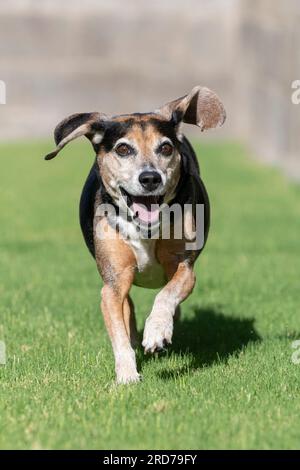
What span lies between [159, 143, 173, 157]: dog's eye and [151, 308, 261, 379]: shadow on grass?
1291 mm

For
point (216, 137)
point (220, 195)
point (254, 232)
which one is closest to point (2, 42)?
point (216, 137)

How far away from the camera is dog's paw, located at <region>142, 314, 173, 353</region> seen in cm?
558

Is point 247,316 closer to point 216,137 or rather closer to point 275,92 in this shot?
point 275,92

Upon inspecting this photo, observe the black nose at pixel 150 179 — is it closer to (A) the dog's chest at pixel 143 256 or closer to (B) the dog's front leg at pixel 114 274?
(A) the dog's chest at pixel 143 256

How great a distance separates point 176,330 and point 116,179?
201 cm

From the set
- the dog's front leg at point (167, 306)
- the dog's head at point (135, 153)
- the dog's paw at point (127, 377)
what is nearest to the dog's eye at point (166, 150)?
the dog's head at point (135, 153)

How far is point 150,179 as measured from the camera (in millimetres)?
5758

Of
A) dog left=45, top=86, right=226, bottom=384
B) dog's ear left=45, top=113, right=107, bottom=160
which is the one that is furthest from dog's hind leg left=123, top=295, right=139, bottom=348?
dog's ear left=45, top=113, right=107, bottom=160

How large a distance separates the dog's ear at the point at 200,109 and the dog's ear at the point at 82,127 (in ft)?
1.40

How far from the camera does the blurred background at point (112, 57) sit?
27.4 metres

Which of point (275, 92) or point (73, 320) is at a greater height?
point (275, 92)

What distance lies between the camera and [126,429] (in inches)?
187

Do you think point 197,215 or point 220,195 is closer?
point 197,215

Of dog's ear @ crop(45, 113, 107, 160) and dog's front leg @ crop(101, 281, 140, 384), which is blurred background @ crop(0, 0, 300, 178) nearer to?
dog's ear @ crop(45, 113, 107, 160)
